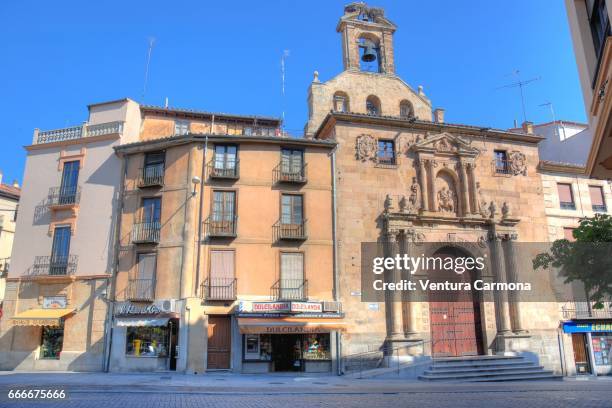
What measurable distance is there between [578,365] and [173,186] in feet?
71.1

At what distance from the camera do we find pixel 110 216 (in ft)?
77.3

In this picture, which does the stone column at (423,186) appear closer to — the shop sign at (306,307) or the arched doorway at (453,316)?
the arched doorway at (453,316)

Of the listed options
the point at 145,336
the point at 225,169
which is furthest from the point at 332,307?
the point at 145,336

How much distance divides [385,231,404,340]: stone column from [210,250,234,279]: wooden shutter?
722 centimetres

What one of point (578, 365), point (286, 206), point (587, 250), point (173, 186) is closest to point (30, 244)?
point (173, 186)

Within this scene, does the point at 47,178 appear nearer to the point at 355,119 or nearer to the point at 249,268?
the point at 249,268

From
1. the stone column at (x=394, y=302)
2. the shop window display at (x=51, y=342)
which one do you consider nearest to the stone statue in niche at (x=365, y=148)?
the stone column at (x=394, y=302)

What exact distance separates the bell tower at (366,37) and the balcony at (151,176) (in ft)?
43.8

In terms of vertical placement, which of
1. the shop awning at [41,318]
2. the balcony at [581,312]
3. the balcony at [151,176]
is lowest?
the shop awning at [41,318]

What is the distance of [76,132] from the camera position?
997 inches

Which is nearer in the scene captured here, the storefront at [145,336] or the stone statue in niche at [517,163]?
the storefront at [145,336]

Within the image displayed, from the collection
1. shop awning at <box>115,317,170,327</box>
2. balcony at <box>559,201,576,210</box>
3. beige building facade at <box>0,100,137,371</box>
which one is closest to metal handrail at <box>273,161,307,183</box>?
beige building facade at <box>0,100,137,371</box>

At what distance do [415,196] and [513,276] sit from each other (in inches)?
245

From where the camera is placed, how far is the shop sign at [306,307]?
69.9 feet
